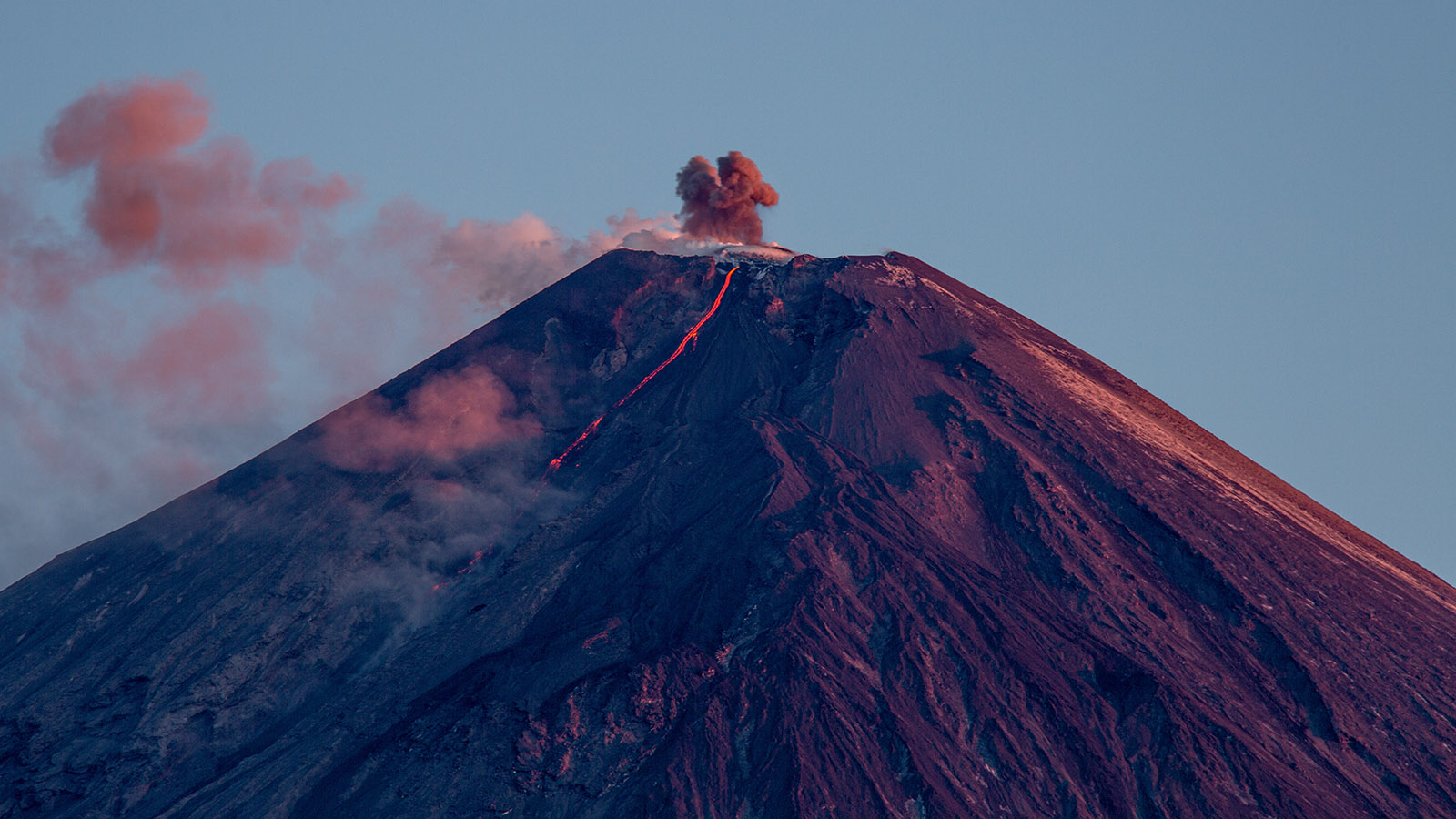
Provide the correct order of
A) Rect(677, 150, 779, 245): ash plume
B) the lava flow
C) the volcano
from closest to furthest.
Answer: the volcano → the lava flow → Rect(677, 150, 779, 245): ash plume

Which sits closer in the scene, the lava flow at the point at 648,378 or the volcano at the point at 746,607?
the volcano at the point at 746,607

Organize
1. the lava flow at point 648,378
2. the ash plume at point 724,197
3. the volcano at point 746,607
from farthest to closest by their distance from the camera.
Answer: the ash plume at point 724,197 → the lava flow at point 648,378 → the volcano at point 746,607

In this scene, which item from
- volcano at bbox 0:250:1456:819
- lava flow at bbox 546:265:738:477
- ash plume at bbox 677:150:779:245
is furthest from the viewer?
ash plume at bbox 677:150:779:245

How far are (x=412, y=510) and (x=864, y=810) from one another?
84.7ft

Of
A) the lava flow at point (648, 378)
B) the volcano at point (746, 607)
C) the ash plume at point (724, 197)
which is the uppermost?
the ash plume at point (724, 197)

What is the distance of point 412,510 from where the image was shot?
65.1 m

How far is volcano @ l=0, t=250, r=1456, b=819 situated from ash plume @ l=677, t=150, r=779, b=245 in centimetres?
1351

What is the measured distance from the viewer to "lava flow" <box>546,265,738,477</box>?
68.5 meters

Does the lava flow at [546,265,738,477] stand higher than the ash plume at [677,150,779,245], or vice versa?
the ash plume at [677,150,779,245]

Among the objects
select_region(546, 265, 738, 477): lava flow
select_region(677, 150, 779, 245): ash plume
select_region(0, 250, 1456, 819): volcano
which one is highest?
select_region(677, 150, 779, 245): ash plume

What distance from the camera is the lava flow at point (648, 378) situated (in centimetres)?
6850

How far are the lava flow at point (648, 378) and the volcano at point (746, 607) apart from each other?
0.18 m

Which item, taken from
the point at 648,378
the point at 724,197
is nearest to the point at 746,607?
the point at 648,378

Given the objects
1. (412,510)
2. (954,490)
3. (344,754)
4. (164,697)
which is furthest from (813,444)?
Answer: (164,697)
